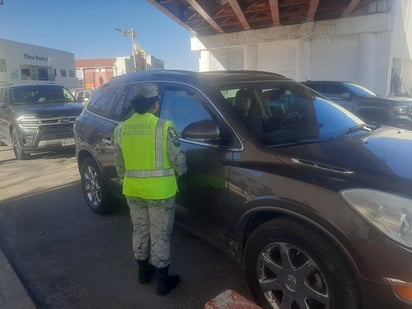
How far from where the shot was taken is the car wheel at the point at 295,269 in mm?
2008

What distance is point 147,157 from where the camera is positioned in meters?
2.66

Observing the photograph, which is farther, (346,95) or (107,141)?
(346,95)

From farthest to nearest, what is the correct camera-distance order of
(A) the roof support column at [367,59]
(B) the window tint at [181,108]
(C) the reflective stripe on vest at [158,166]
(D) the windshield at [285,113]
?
(A) the roof support column at [367,59]
(B) the window tint at [181,108]
(D) the windshield at [285,113]
(C) the reflective stripe on vest at [158,166]

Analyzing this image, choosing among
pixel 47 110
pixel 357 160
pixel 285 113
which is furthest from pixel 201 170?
pixel 47 110

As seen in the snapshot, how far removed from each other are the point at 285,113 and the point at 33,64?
45324 millimetres

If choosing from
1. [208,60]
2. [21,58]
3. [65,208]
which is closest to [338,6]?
[208,60]

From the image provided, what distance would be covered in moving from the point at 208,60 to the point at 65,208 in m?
18.5

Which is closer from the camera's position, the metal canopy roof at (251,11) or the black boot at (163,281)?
the black boot at (163,281)

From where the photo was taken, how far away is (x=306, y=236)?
2117 mm

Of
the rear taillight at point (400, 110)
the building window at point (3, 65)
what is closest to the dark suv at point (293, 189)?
the rear taillight at point (400, 110)

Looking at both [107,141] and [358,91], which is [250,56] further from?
[107,141]

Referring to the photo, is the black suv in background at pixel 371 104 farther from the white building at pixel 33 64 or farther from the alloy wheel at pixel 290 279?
the white building at pixel 33 64

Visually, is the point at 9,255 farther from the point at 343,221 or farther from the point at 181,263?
the point at 343,221

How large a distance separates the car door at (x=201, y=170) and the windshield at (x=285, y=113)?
247mm
